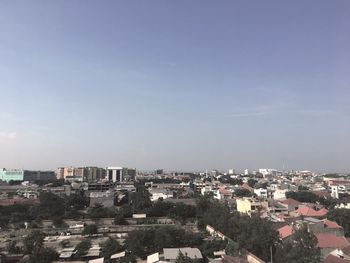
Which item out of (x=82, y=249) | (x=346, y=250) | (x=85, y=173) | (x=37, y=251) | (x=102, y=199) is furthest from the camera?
(x=85, y=173)

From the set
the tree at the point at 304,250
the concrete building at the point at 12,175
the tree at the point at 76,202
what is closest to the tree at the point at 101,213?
the tree at the point at 76,202

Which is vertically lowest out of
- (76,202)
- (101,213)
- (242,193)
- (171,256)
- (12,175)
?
(171,256)

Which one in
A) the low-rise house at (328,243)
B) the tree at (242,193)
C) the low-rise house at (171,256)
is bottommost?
the low-rise house at (171,256)

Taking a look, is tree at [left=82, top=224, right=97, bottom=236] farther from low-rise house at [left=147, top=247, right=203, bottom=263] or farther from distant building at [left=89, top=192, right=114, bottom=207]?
distant building at [left=89, top=192, right=114, bottom=207]

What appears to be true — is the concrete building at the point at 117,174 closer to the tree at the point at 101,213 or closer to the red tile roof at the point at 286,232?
the tree at the point at 101,213

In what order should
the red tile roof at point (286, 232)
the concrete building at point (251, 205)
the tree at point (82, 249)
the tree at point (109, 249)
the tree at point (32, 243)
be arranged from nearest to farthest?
the tree at point (109, 249) → the red tile roof at point (286, 232) → the tree at point (82, 249) → the tree at point (32, 243) → the concrete building at point (251, 205)

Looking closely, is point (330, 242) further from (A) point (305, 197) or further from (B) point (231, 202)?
(A) point (305, 197)

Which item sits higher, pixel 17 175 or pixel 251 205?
pixel 17 175

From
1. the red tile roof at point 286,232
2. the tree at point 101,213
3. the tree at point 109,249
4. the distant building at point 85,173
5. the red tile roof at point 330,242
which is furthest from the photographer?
the distant building at point 85,173

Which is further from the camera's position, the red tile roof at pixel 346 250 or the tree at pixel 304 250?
the red tile roof at pixel 346 250

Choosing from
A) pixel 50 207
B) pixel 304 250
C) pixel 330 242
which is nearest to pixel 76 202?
pixel 50 207

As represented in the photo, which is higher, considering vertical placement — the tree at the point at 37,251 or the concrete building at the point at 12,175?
the concrete building at the point at 12,175

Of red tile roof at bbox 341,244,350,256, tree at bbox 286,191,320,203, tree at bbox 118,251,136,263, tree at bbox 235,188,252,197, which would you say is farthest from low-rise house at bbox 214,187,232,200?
red tile roof at bbox 341,244,350,256
